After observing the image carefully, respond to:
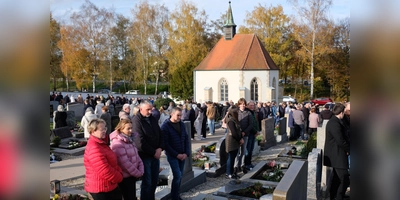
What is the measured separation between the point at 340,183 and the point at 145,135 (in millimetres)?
3543

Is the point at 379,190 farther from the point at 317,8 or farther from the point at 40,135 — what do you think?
the point at 317,8

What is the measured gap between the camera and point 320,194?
671 cm

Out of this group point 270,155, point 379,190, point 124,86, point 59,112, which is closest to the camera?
point 379,190

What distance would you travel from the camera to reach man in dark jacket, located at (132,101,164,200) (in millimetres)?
5305

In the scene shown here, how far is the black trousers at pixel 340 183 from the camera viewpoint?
5.59 meters

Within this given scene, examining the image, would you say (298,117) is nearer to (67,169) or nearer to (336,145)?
(336,145)

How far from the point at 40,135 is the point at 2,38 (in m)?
0.40

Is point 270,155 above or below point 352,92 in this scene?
below

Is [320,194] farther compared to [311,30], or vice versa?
[311,30]

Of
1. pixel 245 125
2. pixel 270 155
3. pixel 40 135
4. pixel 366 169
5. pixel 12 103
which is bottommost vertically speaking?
pixel 270 155

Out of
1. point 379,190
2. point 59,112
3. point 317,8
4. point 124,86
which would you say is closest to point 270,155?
point 59,112

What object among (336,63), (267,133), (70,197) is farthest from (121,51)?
(70,197)

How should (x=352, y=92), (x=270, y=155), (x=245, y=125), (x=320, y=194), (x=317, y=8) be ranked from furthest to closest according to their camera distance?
(x=317, y=8) < (x=270, y=155) < (x=245, y=125) < (x=320, y=194) < (x=352, y=92)

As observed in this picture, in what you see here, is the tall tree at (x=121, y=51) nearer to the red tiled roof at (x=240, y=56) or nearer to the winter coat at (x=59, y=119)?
the red tiled roof at (x=240, y=56)
